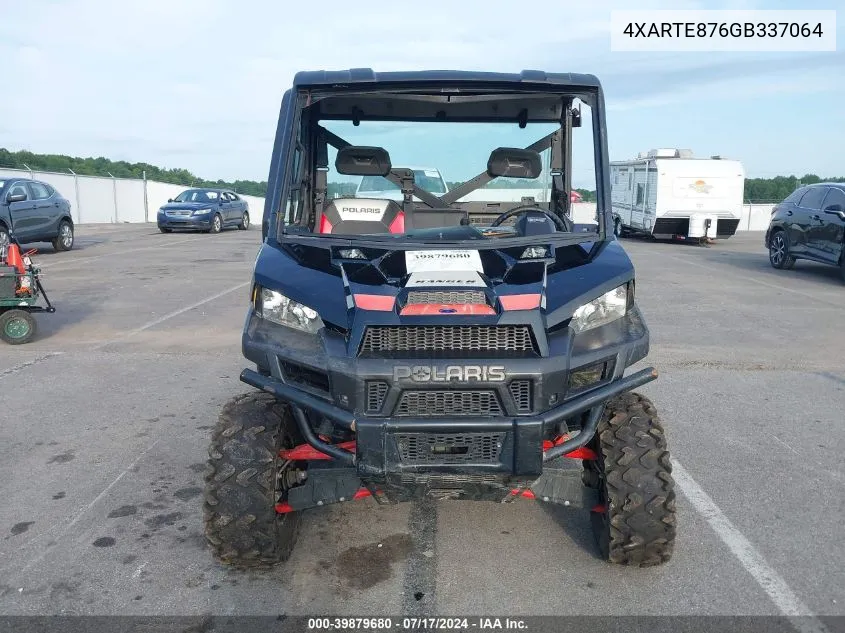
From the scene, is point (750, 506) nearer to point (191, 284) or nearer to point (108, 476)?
point (108, 476)

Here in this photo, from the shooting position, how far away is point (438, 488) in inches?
122

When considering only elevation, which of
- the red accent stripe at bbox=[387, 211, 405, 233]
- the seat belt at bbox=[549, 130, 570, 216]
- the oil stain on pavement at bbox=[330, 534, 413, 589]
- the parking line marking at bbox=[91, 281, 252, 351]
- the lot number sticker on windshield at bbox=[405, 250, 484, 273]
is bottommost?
the parking line marking at bbox=[91, 281, 252, 351]

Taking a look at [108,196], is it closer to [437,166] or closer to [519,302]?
[437,166]

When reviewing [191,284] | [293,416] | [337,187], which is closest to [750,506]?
[293,416]

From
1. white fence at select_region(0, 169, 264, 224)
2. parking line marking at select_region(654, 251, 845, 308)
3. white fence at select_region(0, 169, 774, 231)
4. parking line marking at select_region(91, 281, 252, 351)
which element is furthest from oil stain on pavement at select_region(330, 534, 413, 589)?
white fence at select_region(0, 169, 774, 231)

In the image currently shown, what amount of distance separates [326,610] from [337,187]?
2.40 metres

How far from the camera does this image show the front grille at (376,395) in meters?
2.97

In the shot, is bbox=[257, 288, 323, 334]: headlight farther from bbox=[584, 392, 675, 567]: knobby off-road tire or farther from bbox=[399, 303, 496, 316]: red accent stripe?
bbox=[584, 392, 675, 567]: knobby off-road tire

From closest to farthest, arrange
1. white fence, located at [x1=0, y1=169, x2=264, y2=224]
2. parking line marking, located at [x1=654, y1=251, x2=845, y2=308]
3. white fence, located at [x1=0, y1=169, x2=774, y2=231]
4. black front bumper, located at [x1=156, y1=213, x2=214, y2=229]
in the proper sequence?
parking line marking, located at [x1=654, y1=251, x2=845, y2=308] → black front bumper, located at [x1=156, y1=213, x2=214, y2=229] → white fence, located at [x1=0, y1=169, x2=264, y2=224] → white fence, located at [x1=0, y1=169, x2=774, y2=231]

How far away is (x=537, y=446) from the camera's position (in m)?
2.97

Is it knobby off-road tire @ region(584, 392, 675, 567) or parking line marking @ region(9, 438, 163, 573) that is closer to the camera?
knobby off-road tire @ region(584, 392, 675, 567)

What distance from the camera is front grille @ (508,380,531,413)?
298 centimetres

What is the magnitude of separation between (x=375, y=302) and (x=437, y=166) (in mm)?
1749

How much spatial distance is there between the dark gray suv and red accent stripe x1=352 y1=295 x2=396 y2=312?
13.7m
